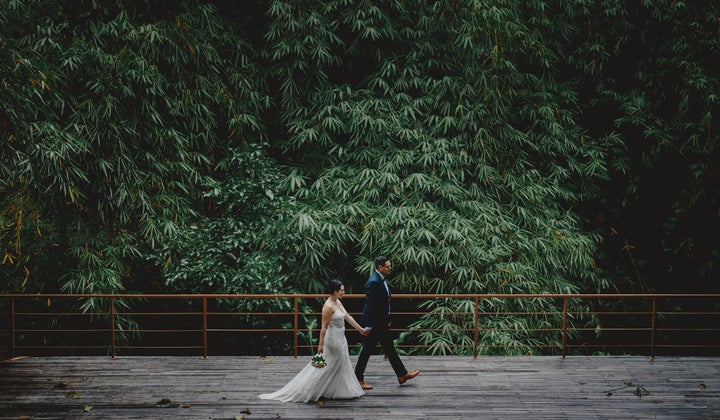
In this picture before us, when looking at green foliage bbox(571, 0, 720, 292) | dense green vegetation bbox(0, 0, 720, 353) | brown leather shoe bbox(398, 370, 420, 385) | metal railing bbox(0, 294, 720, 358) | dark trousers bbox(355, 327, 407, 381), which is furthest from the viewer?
green foliage bbox(571, 0, 720, 292)

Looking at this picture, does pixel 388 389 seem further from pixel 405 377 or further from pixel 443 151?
pixel 443 151

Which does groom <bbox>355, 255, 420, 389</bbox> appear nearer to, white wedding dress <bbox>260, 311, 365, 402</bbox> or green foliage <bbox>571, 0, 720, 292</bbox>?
white wedding dress <bbox>260, 311, 365, 402</bbox>

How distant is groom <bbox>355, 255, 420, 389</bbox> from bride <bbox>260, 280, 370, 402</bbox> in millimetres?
135

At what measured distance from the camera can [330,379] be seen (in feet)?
17.7

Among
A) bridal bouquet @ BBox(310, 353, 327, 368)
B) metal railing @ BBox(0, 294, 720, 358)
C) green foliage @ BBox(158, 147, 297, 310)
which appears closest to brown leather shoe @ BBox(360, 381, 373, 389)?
bridal bouquet @ BBox(310, 353, 327, 368)

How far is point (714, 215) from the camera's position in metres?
9.15

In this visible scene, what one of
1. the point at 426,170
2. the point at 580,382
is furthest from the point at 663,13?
the point at 580,382

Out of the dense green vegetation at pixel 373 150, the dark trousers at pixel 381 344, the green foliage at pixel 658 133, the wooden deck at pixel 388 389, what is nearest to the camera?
the wooden deck at pixel 388 389

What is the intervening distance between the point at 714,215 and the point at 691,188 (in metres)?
0.52

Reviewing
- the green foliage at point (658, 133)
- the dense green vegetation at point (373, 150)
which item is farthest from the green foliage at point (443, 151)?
the green foliage at point (658, 133)

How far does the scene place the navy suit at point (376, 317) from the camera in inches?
216

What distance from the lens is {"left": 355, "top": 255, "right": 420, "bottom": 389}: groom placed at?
215 inches

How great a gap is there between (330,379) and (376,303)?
0.78 meters

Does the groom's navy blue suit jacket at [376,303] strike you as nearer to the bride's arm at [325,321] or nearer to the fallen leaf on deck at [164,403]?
the bride's arm at [325,321]
